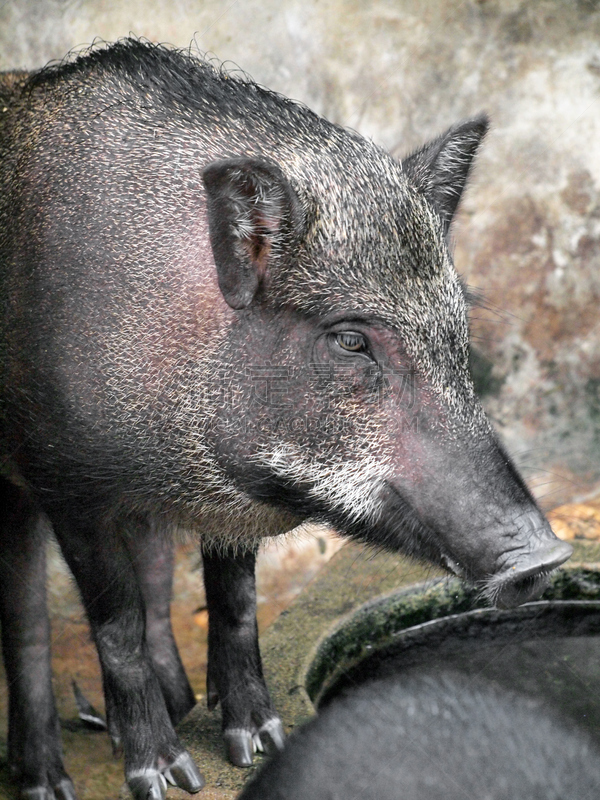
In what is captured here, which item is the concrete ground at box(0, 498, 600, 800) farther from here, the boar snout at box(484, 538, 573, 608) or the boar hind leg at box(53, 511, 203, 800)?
the boar snout at box(484, 538, 573, 608)

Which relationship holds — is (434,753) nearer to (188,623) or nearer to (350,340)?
(350,340)

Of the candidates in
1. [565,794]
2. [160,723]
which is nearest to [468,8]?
[160,723]

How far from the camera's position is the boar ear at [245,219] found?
2.50 metres

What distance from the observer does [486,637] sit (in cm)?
358

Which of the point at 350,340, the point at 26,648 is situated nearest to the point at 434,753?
the point at 350,340

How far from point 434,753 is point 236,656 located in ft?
4.89

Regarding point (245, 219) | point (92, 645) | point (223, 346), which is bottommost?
point (92, 645)

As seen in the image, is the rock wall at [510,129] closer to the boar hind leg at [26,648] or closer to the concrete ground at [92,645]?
the concrete ground at [92,645]

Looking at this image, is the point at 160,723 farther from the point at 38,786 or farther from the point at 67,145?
the point at 67,145

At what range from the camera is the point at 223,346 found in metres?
2.75

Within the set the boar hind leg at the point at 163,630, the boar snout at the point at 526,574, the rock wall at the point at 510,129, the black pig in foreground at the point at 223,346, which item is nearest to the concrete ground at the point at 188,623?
the boar hind leg at the point at 163,630

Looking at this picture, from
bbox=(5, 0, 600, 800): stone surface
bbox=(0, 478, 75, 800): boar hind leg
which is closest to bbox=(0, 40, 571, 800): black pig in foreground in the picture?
bbox=(0, 478, 75, 800): boar hind leg

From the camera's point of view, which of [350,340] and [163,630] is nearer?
[350,340]

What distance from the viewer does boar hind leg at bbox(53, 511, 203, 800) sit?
9.75 feet
